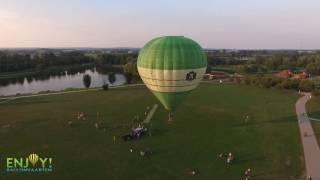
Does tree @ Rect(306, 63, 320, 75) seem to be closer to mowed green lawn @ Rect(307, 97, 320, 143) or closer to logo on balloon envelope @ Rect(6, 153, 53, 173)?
mowed green lawn @ Rect(307, 97, 320, 143)

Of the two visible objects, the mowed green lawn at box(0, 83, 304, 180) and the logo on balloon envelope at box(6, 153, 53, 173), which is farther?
the logo on balloon envelope at box(6, 153, 53, 173)

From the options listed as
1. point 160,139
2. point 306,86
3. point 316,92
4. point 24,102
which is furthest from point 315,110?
point 24,102

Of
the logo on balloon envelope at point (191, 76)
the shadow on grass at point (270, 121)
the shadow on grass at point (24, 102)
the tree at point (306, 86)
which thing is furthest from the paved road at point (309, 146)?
the shadow on grass at point (24, 102)

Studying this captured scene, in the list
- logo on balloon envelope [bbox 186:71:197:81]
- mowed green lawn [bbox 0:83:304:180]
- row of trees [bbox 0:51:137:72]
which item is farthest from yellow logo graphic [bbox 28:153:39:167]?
row of trees [bbox 0:51:137:72]

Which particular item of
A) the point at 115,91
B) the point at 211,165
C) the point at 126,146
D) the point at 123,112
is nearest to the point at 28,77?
the point at 115,91

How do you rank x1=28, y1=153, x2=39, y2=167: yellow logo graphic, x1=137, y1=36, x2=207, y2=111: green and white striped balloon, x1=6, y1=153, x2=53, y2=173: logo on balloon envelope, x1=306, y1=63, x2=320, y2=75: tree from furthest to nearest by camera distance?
x1=306, y1=63, x2=320, y2=75: tree, x1=137, y1=36, x2=207, y2=111: green and white striped balloon, x1=28, y1=153, x2=39, y2=167: yellow logo graphic, x1=6, y1=153, x2=53, y2=173: logo on balloon envelope

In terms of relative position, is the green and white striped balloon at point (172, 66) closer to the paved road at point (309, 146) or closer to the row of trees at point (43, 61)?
the paved road at point (309, 146)

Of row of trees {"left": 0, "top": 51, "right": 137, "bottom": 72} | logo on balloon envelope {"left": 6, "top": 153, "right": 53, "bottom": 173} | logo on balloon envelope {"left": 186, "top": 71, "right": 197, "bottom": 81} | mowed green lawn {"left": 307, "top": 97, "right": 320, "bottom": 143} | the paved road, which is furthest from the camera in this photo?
row of trees {"left": 0, "top": 51, "right": 137, "bottom": 72}

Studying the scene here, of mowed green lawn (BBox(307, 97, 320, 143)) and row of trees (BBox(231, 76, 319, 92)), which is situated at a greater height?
row of trees (BBox(231, 76, 319, 92))
